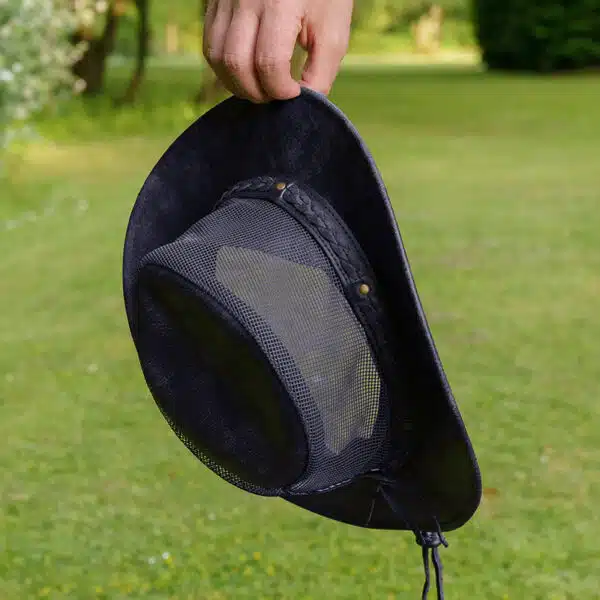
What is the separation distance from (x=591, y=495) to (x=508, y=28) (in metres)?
31.4

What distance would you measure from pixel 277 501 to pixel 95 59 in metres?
20.5

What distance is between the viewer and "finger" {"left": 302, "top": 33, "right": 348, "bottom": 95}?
1.92 meters

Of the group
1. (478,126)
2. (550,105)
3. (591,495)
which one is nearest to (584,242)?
(591,495)

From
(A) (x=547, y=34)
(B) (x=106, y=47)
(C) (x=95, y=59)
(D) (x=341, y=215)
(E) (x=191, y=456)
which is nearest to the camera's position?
(D) (x=341, y=215)

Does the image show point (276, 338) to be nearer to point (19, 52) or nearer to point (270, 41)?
point (270, 41)

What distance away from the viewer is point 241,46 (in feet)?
5.88

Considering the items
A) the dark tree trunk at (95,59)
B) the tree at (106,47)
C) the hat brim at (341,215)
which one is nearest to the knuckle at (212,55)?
the hat brim at (341,215)

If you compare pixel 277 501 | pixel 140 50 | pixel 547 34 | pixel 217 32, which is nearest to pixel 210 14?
pixel 217 32

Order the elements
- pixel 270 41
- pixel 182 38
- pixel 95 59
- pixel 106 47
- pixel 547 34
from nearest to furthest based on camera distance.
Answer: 1. pixel 270 41
2. pixel 106 47
3. pixel 95 59
4. pixel 547 34
5. pixel 182 38

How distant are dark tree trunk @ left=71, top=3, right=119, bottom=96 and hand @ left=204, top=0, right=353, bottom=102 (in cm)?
2128

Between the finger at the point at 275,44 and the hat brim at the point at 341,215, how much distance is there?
10cm

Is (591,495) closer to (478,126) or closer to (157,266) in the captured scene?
(157,266)

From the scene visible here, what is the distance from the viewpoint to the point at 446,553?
3.48 metres

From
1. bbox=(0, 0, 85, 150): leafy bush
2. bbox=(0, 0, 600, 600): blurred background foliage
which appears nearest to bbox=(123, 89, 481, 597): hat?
bbox=(0, 0, 600, 600): blurred background foliage
